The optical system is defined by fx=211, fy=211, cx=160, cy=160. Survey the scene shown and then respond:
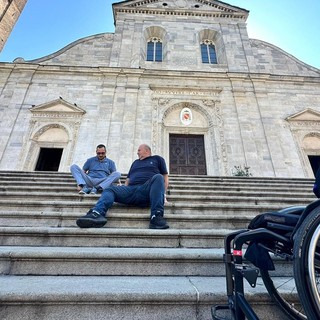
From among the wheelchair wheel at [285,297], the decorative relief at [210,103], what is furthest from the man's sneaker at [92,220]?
the decorative relief at [210,103]

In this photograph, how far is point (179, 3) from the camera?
17.2 meters

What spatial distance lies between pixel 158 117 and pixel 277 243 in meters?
11.5

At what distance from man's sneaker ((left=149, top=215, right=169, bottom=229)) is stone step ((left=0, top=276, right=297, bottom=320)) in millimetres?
1240

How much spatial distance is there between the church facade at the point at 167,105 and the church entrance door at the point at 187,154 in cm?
6

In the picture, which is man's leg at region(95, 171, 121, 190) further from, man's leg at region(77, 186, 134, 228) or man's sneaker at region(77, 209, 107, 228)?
man's sneaker at region(77, 209, 107, 228)

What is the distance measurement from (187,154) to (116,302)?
432 inches

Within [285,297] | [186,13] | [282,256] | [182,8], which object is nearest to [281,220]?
[282,256]

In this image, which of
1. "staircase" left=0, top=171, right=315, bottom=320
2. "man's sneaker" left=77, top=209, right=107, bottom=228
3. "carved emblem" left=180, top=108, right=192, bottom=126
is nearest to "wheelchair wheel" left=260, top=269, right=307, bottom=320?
"staircase" left=0, top=171, right=315, bottom=320

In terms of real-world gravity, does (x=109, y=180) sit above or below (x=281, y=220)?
above

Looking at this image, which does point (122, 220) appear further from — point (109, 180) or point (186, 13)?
point (186, 13)

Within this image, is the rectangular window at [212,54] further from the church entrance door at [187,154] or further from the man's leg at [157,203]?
the man's leg at [157,203]

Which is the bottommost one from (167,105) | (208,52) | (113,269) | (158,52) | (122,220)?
(113,269)

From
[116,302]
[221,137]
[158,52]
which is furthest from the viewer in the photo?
[158,52]

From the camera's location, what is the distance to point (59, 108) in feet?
40.0
